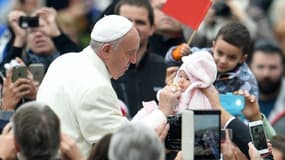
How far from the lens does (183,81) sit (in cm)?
878

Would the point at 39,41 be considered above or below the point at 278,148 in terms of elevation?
above

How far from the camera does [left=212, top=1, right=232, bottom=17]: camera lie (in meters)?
13.8

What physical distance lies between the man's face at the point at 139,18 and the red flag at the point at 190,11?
1032mm

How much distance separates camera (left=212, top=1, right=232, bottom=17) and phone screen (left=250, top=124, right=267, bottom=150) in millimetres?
5505

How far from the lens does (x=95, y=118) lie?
8.11 m

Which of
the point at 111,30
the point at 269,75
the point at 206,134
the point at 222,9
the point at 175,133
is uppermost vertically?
the point at 111,30

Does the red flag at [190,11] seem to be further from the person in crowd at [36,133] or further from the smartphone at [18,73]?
the person in crowd at [36,133]

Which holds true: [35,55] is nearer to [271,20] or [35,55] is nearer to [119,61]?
[119,61]

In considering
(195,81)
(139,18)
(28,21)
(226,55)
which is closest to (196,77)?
(195,81)

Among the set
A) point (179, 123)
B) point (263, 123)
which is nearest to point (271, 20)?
point (263, 123)

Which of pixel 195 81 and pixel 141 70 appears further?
pixel 141 70

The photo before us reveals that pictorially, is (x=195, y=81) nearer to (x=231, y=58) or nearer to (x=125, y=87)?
(x=231, y=58)

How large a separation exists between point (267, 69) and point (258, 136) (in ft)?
16.3

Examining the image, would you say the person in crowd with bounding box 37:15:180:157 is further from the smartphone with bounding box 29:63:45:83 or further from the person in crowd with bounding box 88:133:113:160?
the smartphone with bounding box 29:63:45:83
